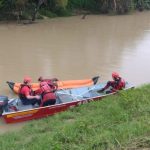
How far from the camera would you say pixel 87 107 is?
10.5 m

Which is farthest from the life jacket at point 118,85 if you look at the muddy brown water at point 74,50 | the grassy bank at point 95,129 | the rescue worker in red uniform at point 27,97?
the muddy brown water at point 74,50

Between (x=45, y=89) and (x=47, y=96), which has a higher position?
(x=45, y=89)

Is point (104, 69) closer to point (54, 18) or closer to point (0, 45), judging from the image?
point (0, 45)

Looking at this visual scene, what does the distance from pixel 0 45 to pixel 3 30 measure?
4.85 meters

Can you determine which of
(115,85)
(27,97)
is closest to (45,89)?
(27,97)

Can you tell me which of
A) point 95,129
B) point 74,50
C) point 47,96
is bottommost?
point 74,50

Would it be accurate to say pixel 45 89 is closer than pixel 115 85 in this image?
Yes

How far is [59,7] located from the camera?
104 feet

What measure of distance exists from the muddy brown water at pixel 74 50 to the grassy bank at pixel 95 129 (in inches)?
57.4

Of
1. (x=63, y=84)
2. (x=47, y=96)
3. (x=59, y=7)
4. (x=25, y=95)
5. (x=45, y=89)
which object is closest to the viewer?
(x=47, y=96)

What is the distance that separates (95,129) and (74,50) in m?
12.4

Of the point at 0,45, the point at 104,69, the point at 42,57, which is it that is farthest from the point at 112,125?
the point at 0,45

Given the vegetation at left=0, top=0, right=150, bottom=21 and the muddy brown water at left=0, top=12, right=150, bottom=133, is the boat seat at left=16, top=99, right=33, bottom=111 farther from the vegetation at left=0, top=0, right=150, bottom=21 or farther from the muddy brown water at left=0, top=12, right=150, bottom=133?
the vegetation at left=0, top=0, right=150, bottom=21

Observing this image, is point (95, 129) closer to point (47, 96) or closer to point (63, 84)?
point (47, 96)
